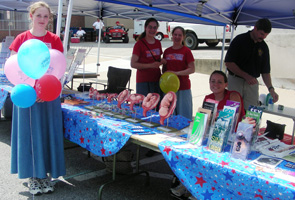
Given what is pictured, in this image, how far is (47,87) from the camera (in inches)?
100

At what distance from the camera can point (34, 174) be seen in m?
2.86

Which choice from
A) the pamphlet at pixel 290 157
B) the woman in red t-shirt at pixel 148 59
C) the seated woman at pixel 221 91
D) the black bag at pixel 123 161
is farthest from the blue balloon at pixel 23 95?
the pamphlet at pixel 290 157

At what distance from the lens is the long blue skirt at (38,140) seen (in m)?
2.78

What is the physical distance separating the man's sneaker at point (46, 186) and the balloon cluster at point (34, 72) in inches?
35.3

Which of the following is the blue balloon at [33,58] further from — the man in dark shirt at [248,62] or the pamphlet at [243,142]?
the man in dark shirt at [248,62]

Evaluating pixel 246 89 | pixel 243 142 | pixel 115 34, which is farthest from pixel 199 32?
pixel 243 142

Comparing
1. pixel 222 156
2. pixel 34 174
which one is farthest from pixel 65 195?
pixel 222 156

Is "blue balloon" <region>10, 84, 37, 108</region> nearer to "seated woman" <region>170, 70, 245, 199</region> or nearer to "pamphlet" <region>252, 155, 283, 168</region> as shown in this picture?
"seated woman" <region>170, 70, 245, 199</region>

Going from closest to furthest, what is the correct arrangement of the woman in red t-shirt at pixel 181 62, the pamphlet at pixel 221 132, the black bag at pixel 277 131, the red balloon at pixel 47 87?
the pamphlet at pixel 221 132
the red balloon at pixel 47 87
the black bag at pixel 277 131
the woman in red t-shirt at pixel 181 62

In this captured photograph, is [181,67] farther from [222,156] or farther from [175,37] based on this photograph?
[222,156]

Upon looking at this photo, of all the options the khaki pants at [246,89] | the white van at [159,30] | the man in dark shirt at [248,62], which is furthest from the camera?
the white van at [159,30]

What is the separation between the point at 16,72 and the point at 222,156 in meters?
1.77

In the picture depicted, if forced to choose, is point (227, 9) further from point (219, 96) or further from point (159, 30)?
point (159, 30)

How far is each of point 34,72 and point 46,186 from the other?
119 centimetres
